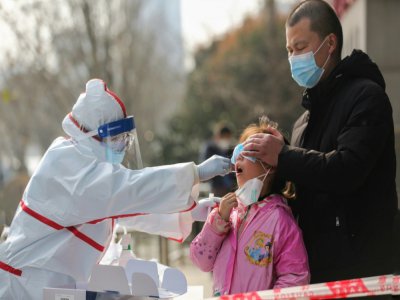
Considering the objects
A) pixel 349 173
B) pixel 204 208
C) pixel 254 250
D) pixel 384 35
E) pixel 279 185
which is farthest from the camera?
pixel 384 35

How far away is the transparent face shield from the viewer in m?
3.36

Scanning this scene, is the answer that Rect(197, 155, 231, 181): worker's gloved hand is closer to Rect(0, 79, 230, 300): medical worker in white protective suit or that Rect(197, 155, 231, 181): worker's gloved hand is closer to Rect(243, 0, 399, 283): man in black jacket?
Rect(0, 79, 230, 300): medical worker in white protective suit

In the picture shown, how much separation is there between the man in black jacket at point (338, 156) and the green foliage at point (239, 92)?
1220 cm

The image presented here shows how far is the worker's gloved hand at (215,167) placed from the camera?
3252mm

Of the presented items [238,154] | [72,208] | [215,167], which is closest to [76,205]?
[72,208]

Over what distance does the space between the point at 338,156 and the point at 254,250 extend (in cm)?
62

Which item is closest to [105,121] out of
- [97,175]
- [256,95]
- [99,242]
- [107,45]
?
[97,175]

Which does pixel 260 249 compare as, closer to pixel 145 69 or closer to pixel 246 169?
pixel 246 169

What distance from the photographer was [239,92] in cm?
1784

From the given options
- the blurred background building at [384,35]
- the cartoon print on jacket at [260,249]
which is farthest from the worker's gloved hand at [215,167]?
the blurred background building at [384,35]

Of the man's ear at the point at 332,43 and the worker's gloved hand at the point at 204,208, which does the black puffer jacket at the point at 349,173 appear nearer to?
the man's ear at the point at 332,43

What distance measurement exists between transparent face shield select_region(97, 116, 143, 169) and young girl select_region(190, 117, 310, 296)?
1.96 ft

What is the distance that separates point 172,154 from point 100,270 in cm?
1415

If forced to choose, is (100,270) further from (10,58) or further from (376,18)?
(10,58)
